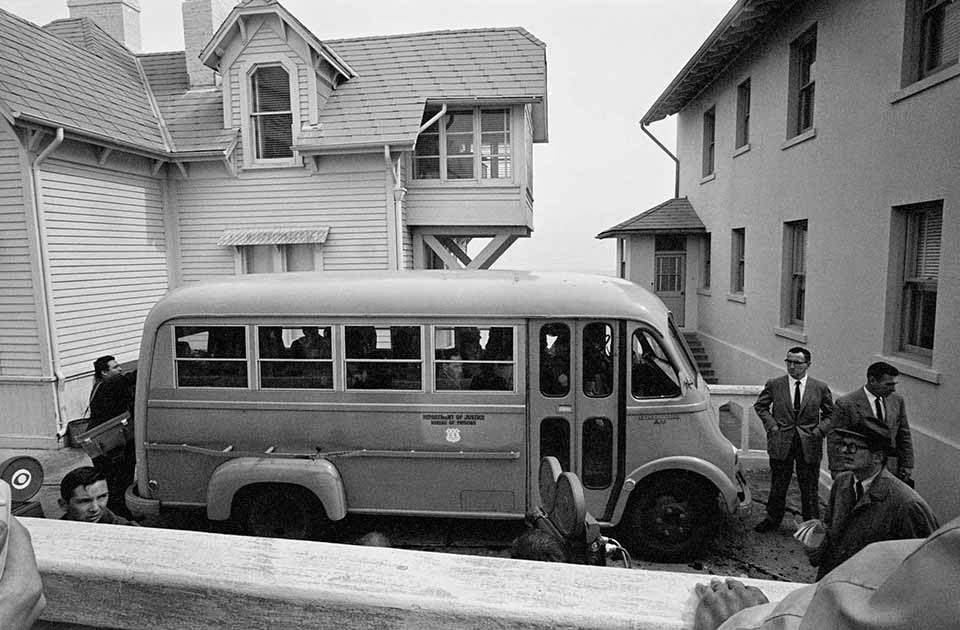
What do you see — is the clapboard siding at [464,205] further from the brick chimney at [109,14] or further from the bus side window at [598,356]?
the brick chimney at [109,14]

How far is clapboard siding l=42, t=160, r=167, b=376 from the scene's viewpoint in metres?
9.58

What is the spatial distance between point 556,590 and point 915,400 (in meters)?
6.57

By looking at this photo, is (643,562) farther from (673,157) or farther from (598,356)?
(673,157)

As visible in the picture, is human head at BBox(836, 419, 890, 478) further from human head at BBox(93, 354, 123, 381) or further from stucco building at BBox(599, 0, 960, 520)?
human head at BBox(93, 354, 123, 381)

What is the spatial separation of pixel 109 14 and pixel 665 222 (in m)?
15.1

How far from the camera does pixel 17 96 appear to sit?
29.2ft

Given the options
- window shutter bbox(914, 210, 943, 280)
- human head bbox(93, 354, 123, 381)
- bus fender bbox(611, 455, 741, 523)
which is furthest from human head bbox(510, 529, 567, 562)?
window shutter bbox(914, 210, 943, 280)

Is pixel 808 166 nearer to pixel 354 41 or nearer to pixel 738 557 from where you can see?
pixel 738 557

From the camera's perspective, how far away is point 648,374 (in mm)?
5504

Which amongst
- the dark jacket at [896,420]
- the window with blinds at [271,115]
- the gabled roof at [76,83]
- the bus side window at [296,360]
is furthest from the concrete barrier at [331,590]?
the window with blinds at [271,115]

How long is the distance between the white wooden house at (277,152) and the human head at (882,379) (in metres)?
7.65

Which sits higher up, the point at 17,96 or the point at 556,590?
the point at 17,96

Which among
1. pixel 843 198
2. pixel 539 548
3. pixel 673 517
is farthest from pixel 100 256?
pixel 843 198

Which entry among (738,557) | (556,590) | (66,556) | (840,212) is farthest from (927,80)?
(66,556)
